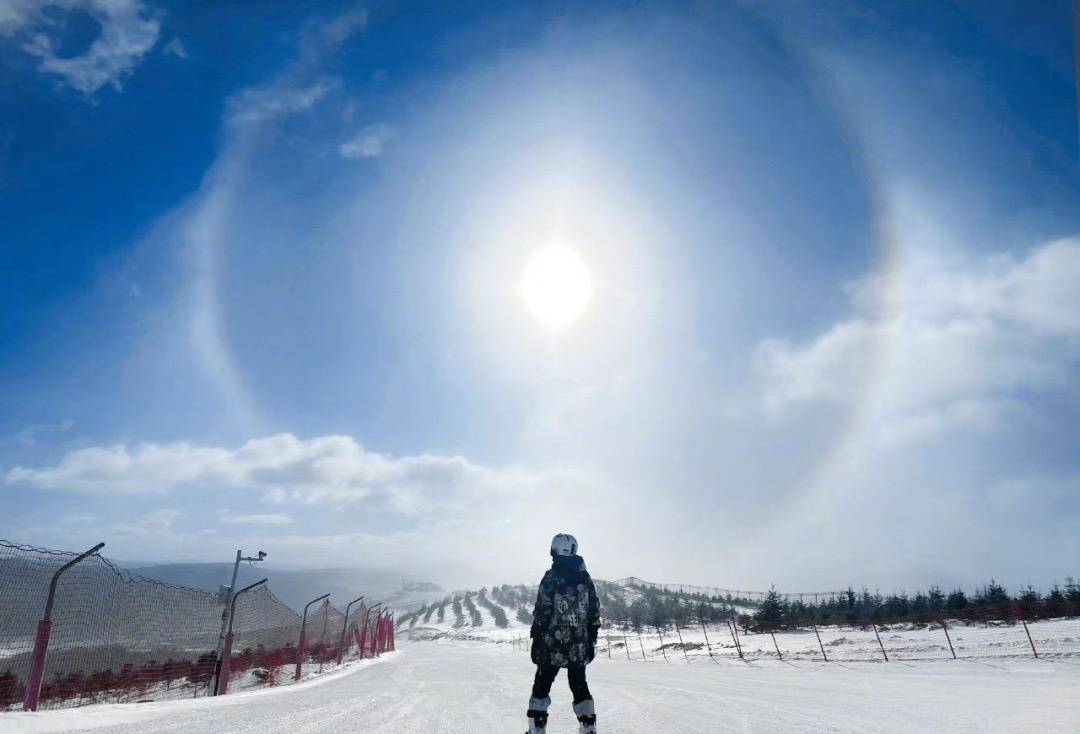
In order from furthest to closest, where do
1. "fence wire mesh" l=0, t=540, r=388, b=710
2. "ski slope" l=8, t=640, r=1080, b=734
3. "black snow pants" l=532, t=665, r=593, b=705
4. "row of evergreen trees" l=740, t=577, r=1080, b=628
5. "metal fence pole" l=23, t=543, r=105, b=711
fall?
"row of evergreen trees" l=740, t=577, r=1080, b=628 < "fence wire mesh" l=0, t=540, r=388, b=710 < "metal fence pole" l=23, t=543, r=105, b=711 < "ski slope" l=8, t=640, r=1080, b=734 < "black snow pants" l=532, t=665, r=593, b=705

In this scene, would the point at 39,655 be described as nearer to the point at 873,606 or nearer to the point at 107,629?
the point at 107,629

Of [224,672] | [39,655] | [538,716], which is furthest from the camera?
[224,672]

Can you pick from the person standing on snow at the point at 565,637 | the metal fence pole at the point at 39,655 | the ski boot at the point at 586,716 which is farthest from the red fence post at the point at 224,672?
the ski boot at the point at 586,716

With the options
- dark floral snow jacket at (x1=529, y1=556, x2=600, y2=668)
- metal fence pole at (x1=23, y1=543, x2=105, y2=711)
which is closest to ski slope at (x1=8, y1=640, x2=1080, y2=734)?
metal fence pole at (x1=23, y1=543, x2=105, y2=711)

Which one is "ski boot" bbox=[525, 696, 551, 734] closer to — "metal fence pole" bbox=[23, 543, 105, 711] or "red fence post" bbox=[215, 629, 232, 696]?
"metal fence pole" bbox=[23, 543, 105, 711]

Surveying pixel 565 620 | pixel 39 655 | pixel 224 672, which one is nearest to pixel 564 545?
pixel 565 620

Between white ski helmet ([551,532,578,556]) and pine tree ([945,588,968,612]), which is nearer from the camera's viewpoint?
white ski helmet ([551,532,578,556])
